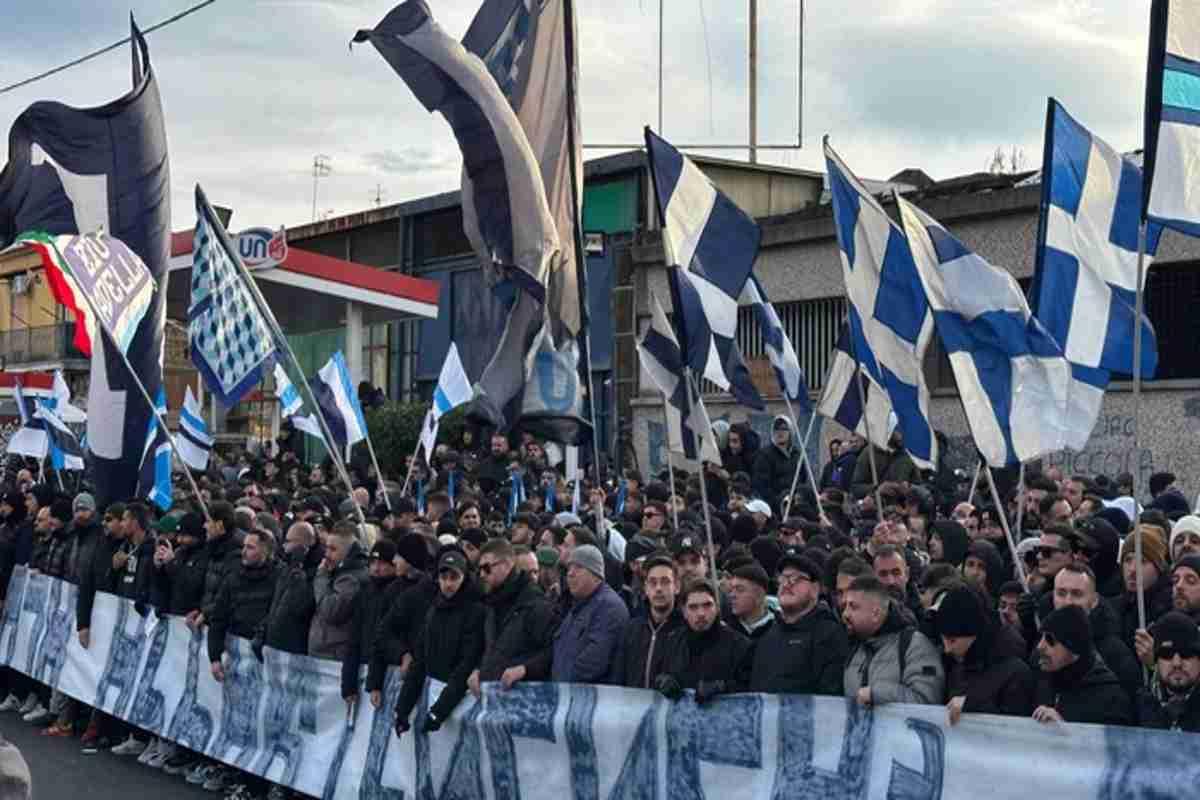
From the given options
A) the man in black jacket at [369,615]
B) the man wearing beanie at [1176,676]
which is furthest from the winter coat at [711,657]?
the man in black jacket at [369,615]

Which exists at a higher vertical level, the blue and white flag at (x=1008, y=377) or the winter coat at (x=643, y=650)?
the blue and white flag at (x=1008, y=377)

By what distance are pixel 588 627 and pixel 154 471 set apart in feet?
23.0

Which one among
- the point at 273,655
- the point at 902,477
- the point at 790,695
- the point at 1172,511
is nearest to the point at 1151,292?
the point at 902,477

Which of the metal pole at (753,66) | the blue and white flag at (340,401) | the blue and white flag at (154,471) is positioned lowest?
the blue and white flag at (154,471)

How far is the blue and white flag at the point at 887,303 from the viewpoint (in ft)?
35.8

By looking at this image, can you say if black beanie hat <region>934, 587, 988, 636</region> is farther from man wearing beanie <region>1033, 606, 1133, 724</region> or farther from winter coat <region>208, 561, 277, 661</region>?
winter coat <region>208, 561, 277, 661</region>

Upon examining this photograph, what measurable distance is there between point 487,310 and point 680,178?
22.2m

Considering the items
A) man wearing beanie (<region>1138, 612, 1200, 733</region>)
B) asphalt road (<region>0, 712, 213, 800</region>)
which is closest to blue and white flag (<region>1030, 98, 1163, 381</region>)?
man wearing beanie (<region>1138, 612, 1200, 733</region>)

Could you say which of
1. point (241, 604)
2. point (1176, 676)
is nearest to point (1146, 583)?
point (1176, 676)

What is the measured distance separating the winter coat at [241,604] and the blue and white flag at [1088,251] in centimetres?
497

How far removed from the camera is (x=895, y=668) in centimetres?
698

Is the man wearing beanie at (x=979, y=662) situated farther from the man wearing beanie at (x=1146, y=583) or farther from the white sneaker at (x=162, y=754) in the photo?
the white sneaker at (x=162, y=754)

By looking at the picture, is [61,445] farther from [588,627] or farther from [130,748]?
[588,627]

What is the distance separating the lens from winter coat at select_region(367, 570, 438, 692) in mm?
9453
